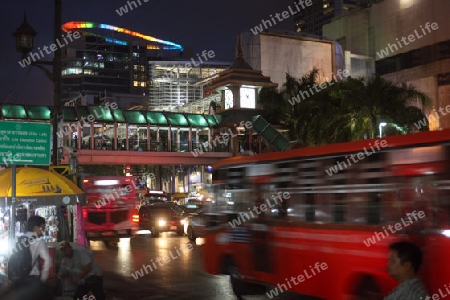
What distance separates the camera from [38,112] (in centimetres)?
4266

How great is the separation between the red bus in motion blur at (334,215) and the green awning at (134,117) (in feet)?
116

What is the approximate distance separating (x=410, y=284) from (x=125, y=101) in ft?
388

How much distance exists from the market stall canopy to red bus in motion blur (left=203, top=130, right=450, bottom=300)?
10.7ft

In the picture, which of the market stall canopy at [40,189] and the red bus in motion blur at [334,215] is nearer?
the red bus in motion blur at [334,215]

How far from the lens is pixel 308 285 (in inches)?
383

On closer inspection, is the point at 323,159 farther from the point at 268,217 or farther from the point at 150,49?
the point at 150,49

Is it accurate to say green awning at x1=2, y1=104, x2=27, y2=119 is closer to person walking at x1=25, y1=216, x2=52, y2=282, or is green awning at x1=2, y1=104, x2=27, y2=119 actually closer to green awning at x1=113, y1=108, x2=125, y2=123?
green awning at x1=113, y1=108, x2=125, y2=123

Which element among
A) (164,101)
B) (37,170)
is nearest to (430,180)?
(37,170)

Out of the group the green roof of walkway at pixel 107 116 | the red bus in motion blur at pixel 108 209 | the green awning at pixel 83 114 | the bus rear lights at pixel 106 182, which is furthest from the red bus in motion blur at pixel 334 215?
the green roof of walkway at pixel 107 116

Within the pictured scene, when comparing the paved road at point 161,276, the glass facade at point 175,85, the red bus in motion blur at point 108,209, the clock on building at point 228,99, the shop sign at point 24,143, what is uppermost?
the glass facade at point 175,85

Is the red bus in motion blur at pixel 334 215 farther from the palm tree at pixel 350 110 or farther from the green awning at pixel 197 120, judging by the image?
the green awning at pixel 197 120

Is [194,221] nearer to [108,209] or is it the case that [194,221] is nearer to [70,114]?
[108,209]

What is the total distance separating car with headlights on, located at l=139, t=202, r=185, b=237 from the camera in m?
28.1

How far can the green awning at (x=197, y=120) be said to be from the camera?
4962 centimetres
